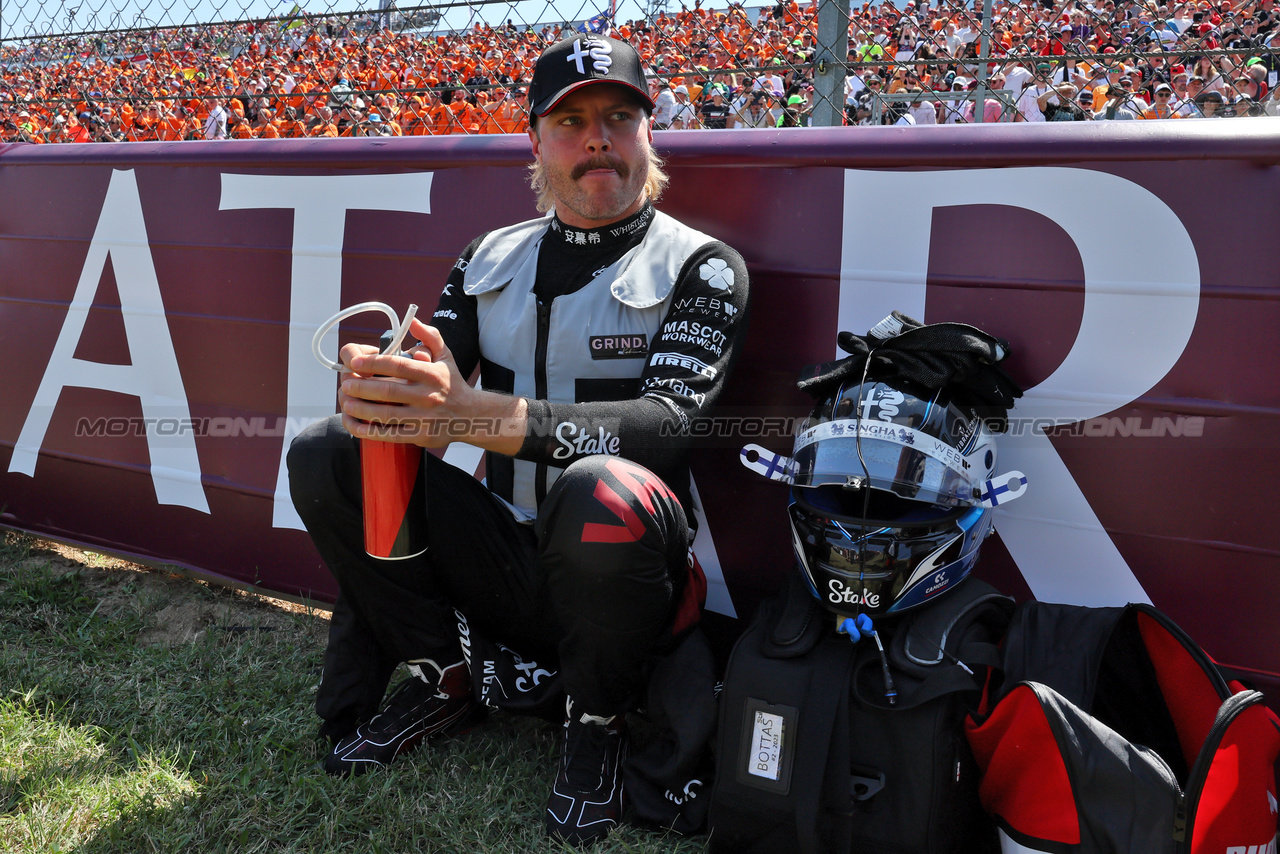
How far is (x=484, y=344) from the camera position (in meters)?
2.05

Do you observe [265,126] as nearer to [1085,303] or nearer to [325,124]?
[325,124]

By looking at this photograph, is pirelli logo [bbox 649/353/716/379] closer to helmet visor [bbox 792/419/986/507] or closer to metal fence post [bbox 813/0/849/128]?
helmet visor [bbox 792/419/986/507]

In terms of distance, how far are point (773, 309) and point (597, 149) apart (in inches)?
20.4

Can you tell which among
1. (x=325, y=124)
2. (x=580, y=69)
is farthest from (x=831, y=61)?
(x=325, y=124)

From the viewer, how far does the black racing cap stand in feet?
6.20

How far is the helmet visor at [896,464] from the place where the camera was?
164cm

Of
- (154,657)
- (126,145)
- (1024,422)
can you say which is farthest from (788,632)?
(126,145)

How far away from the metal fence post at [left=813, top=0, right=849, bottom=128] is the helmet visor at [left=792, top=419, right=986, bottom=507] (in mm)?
975

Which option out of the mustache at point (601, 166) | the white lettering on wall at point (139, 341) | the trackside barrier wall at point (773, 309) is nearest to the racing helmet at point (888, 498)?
the trackside barrier wall at point (773, 309)

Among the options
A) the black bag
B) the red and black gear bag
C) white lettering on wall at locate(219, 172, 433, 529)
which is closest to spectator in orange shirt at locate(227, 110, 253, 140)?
white lettering on wall at locate(219, 172, 433, 529)

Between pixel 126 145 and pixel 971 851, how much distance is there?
9.72 ft

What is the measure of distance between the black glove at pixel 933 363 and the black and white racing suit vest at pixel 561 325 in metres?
0.36

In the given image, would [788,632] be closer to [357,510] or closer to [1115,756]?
[1115,756]

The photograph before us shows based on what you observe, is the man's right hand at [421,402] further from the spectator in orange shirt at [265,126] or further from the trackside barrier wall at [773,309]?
the spectator in orange shirt at [265,126]
